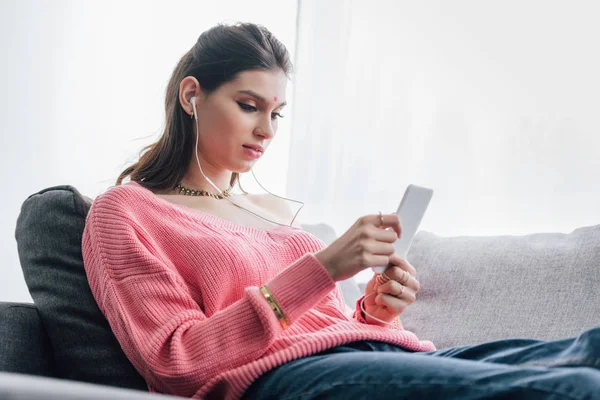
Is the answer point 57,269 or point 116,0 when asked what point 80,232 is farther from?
point 116,0

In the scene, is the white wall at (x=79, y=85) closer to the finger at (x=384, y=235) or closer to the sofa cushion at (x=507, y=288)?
the sofa cushion at (x=507, y=288)

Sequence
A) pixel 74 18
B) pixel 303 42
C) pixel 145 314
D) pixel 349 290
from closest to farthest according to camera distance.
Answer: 1. pixel 145 314
2. pixel 349 290
3. pixel 74 18
4. pixel 303 42

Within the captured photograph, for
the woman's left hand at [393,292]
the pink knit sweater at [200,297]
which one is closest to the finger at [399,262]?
the woman's left hand at [393,292]

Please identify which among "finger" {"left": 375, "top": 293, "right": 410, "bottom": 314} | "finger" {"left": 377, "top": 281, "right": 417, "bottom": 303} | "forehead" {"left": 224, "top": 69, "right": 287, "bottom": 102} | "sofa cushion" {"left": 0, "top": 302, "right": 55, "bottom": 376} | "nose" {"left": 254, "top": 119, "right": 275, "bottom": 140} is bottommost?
"sofa cushion" {"left": 0, "top": 302, "right": 55, "bottom": 376}

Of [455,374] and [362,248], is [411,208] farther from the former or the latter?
[455,374]

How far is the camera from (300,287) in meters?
1.15

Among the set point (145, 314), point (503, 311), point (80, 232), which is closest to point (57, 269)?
point (80, 232)

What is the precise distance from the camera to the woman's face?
153cm

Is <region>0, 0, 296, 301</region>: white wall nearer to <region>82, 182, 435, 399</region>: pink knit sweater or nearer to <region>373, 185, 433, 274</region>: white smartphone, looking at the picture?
<region>82, 182, 435, 399</region>: pink knit sweater

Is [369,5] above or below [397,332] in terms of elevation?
above

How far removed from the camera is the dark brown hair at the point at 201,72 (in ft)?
5.10

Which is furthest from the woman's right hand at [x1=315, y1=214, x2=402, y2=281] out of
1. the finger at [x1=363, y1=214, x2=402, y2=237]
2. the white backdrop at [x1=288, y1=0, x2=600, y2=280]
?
the white backdrop at [x1=288, y1=0, x2=600, y2=280]

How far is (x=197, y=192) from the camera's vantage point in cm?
158

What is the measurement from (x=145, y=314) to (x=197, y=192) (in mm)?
433
